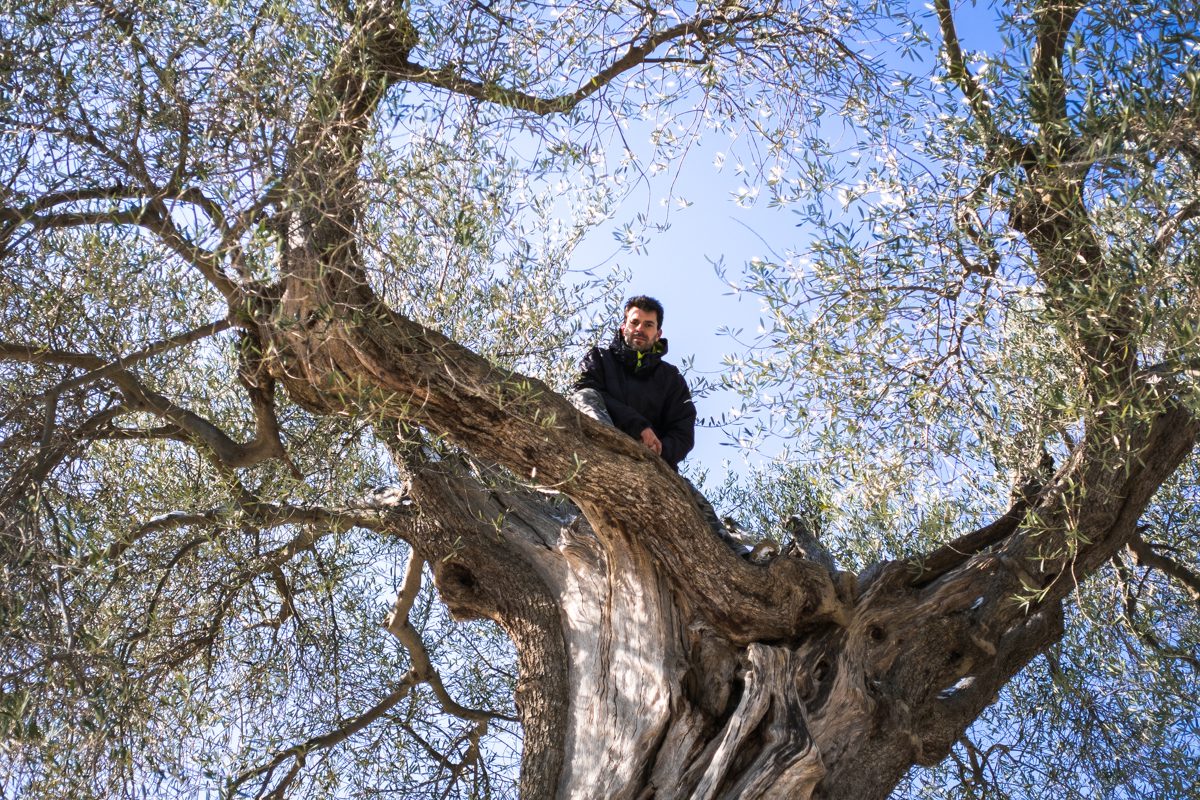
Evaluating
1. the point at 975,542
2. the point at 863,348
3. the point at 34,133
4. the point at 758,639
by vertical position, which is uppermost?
the point at 863,348

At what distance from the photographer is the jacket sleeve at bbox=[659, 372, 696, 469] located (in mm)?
6199

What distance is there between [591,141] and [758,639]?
2.64 m

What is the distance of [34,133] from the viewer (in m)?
4.52

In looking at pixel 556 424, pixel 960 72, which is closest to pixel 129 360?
pixel 556 424

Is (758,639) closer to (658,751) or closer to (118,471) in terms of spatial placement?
(658,751)

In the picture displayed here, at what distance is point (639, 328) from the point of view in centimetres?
614

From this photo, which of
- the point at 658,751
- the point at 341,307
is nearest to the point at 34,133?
the point at 341,307

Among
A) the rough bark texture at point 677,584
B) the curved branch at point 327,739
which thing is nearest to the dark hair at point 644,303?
the rough bark texture at point 677,584

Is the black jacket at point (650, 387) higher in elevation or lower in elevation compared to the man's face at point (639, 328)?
lower

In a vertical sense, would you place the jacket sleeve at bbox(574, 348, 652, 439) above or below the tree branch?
below

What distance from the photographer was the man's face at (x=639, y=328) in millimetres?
6141

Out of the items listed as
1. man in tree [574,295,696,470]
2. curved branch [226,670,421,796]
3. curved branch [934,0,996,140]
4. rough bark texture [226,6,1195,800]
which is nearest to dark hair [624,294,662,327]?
man in tree [574,295,696,470]

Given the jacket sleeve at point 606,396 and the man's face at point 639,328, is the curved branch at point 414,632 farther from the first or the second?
the man's face at point 639,328

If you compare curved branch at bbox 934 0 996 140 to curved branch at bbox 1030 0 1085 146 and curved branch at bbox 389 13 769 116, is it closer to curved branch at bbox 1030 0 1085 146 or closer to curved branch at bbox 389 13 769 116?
curved branch at bbox 1030 0 1085 146
